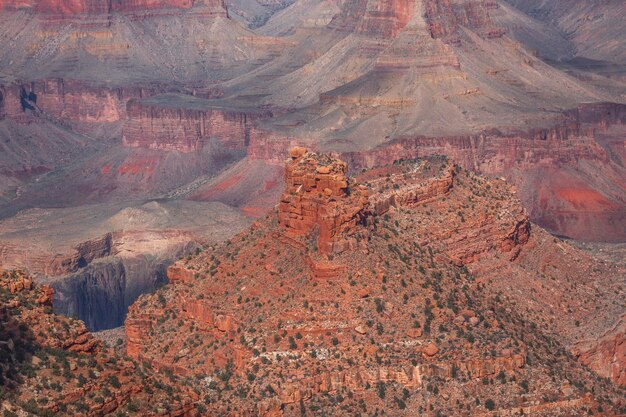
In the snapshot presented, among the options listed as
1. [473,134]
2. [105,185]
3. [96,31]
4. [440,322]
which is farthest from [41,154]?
[440,322]

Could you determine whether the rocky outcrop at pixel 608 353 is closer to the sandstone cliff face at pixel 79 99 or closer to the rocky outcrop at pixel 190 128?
the rocky outcrop at pixel 190 128

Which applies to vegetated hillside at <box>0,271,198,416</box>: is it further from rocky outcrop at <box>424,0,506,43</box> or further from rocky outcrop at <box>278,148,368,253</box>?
rocky outcrop at <box>424,0,506,43</box>

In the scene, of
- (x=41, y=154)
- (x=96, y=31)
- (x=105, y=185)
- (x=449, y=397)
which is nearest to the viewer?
(x=449, y=397)

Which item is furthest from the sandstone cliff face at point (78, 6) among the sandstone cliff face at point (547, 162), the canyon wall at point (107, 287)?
the canyon wall at point (107, 287)

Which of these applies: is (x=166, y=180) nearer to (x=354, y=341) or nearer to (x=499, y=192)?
(x=499, y=192)

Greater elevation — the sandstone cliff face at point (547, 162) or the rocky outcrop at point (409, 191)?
the rocky outcrop at point (409, 191)

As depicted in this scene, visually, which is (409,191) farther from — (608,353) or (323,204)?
(323,204)

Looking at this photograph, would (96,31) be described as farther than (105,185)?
Yes
